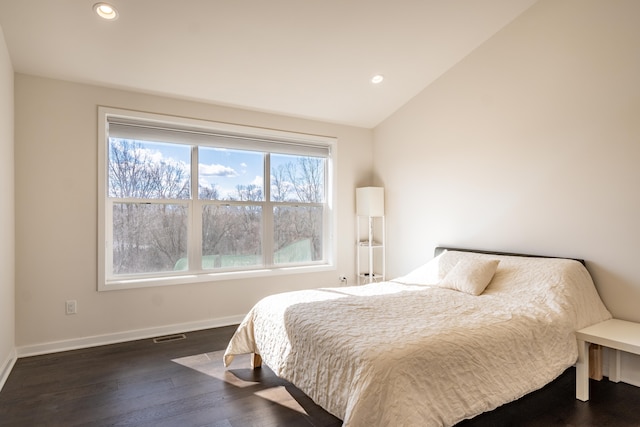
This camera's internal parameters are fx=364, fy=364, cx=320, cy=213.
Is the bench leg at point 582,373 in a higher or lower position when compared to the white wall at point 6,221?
lower

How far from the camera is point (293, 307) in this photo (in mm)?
2393

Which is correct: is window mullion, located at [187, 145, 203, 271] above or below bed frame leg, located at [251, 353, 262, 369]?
above

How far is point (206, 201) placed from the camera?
386 centimetres

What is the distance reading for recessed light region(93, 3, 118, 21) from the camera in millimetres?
2456

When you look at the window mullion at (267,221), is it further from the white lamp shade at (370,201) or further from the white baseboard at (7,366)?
the white baseboard at (7,366)

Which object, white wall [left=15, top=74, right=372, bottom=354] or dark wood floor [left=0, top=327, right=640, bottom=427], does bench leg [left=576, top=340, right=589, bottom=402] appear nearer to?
dark wood floor [left=0, top=327, right=640, bottom=427]

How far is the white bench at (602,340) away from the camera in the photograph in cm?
218

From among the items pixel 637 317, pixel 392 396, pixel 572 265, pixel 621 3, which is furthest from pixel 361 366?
pixel 621 3

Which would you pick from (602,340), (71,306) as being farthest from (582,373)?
(71,306)

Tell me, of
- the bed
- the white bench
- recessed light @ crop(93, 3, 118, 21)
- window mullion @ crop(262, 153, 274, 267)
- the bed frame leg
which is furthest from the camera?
window mullion @ crop(262, 153, 274, 267)

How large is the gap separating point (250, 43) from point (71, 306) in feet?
8.91

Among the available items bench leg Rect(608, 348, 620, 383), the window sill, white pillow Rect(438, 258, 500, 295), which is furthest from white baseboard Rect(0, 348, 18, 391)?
bench leg Rect(608, 348, 620, 383)

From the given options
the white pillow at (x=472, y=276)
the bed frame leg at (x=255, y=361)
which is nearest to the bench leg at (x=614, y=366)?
the white pillow at (x=472, y=276)

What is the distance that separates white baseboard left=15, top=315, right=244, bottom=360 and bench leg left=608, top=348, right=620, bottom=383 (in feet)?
10.6
